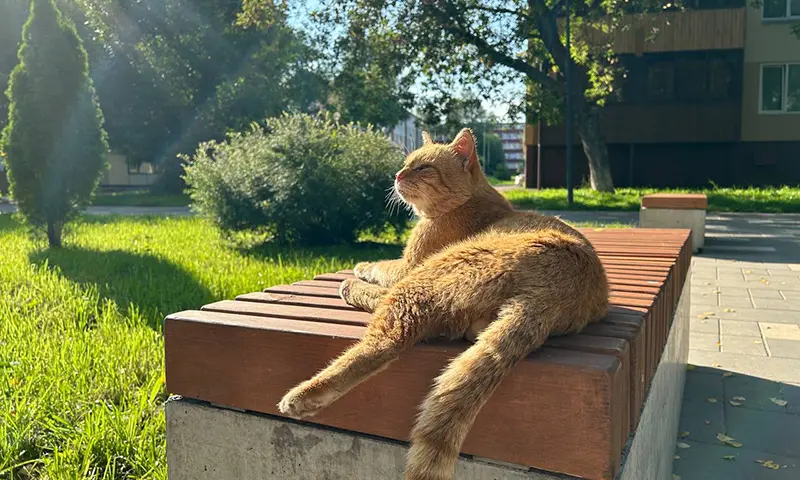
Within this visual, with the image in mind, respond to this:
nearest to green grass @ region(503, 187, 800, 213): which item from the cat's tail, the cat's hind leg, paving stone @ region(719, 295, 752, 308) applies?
paving stone @ region(719, 295, 752, 308)

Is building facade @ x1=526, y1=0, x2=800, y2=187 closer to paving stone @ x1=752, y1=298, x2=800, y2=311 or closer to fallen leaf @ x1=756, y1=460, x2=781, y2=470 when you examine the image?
paving stone @ x1=752, y1=298, x2=800, y2=311

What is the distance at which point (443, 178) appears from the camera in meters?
2.31

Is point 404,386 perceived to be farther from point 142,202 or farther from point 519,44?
point 142,202

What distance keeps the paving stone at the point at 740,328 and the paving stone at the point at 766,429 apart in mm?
1729

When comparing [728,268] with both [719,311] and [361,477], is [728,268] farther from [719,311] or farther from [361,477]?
[361,477]

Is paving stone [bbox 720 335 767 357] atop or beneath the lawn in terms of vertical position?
beneath

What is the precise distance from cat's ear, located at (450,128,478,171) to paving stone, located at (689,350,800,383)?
133 inches

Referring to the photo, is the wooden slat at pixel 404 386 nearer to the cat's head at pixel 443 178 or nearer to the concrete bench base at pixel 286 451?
the concrete bench base at pixel 286 451

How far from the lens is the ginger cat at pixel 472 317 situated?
131 cm

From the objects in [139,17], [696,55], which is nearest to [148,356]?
[696,55]

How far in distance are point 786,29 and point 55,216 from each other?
2381cm

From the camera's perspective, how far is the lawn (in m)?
2.73

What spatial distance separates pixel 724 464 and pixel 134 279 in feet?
18.0

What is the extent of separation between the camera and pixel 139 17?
25.6m
